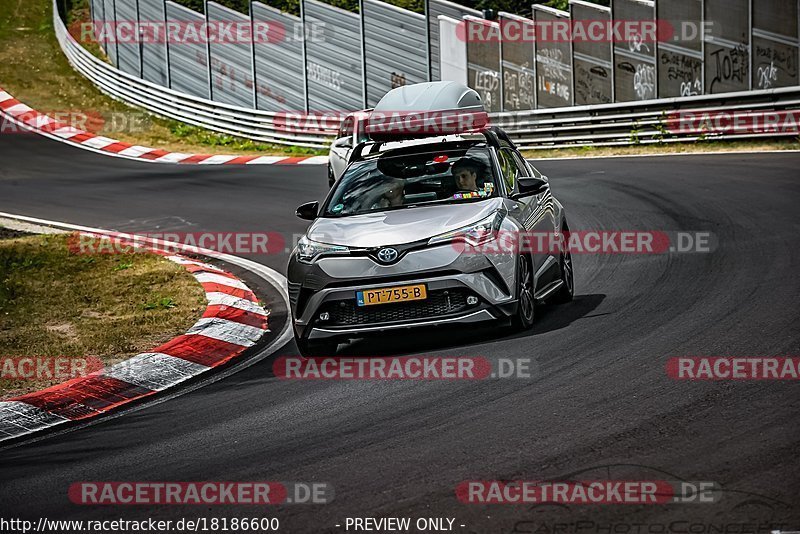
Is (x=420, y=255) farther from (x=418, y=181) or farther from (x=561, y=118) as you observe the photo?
(x=561, y=118)

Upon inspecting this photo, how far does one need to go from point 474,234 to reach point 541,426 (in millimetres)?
2857

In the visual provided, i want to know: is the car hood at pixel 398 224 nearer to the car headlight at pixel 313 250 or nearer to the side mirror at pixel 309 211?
the car headlight at pixel 313 250

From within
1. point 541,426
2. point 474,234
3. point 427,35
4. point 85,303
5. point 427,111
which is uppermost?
point 427,35

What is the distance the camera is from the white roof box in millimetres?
13898

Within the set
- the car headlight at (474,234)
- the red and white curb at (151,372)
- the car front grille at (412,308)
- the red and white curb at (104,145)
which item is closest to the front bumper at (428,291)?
the car front grille at (412,308)

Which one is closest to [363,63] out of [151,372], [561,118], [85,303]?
[561,118]

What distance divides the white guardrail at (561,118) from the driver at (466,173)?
13678 millimetres

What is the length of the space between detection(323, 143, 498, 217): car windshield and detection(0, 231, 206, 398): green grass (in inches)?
79.1

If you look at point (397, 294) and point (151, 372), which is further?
point (151, 372)

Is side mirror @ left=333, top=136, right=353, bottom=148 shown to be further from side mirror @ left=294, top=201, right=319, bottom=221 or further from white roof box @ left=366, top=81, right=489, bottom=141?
side mirror @ left=294, top=201, right=319, bottom=221

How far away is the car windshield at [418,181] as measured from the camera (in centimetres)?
998

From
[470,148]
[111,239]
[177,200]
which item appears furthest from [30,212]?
[470,148]

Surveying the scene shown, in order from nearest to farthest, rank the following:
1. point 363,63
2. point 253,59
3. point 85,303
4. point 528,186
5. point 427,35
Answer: point 528,186 → point 85,303 → point 427,35 → point 363,63 → point 253,59

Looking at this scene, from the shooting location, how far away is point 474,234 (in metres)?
9.14
